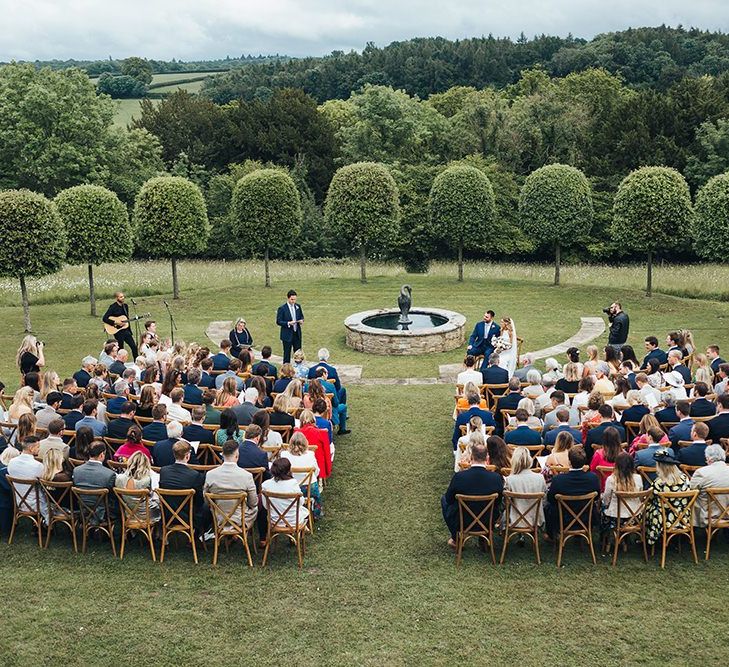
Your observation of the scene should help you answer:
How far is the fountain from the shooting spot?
19.8m

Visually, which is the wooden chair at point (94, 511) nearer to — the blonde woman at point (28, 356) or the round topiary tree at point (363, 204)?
Result: the blonde woman at point (28, 356)

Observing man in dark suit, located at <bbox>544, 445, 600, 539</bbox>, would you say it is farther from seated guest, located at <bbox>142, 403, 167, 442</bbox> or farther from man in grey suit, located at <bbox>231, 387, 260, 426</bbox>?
seated guest, located at <bbox>142, 403, 167, 442</bbox>

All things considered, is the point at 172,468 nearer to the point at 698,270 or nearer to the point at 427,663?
the point at 427,663

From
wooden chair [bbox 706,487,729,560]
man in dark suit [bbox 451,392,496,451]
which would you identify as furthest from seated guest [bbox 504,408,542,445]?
wooden chair [bbox 706,487,729,560]

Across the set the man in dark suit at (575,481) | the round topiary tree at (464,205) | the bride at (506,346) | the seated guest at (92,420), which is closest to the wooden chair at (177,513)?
the seated guest at (92,420)

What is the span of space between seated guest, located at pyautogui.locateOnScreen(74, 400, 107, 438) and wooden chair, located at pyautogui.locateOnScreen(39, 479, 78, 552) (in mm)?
1330

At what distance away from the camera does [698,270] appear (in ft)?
104

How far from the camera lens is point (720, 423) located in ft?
34.8

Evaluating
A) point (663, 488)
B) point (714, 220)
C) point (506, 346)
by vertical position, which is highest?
point (714, 220)

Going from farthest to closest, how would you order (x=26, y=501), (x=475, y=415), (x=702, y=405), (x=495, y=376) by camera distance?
(x=495, y=376) < (x=475, y=415) < (x=702, y=405) < (x=26, y=501)

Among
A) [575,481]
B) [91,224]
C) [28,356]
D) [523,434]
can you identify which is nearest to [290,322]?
[28,356]

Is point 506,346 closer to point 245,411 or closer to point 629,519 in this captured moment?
point 245,411

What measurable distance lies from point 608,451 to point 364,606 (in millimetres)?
3404

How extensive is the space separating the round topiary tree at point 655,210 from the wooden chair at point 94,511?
1943 centimetres
